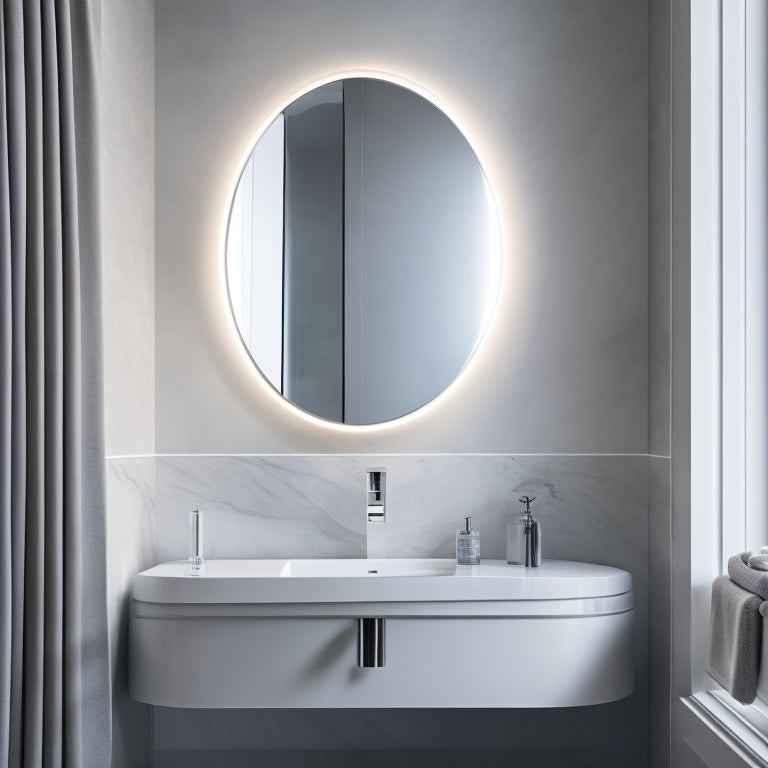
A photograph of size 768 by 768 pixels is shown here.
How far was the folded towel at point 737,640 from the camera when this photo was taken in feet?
4.48

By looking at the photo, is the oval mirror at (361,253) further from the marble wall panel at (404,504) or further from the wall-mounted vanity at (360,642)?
the wall-mounted vanity at (360,642)

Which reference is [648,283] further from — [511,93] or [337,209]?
[337,209]

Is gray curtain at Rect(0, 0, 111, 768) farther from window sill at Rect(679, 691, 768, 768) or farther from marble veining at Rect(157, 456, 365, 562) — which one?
window sill at Rect(679, 691, 768, 768)

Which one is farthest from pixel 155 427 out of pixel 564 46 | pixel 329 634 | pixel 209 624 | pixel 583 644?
pixel 564 46

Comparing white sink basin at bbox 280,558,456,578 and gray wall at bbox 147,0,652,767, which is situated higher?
gray wall at bbox 147,0,652,767

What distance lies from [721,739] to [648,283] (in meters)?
1.01

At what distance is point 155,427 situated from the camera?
1938 millimetres

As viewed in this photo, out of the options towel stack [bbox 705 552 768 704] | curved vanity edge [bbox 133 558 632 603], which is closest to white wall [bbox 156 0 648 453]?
curved vanity edge [bbox 133 558 632 603]

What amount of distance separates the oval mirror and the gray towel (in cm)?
73

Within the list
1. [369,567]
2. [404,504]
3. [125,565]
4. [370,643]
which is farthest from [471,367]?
[125,565]

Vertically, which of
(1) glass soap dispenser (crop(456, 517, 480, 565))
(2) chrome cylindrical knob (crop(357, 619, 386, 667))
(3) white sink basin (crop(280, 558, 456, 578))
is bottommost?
(2) chrome cylindrical knob (crop(357, 619, 386, 667))

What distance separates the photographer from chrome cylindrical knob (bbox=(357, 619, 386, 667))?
5.25ft

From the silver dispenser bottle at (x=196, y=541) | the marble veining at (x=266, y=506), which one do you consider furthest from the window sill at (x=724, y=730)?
the silver dispenser bottle at (x=196, y=541)

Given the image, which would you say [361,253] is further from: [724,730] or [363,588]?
[724,730]
